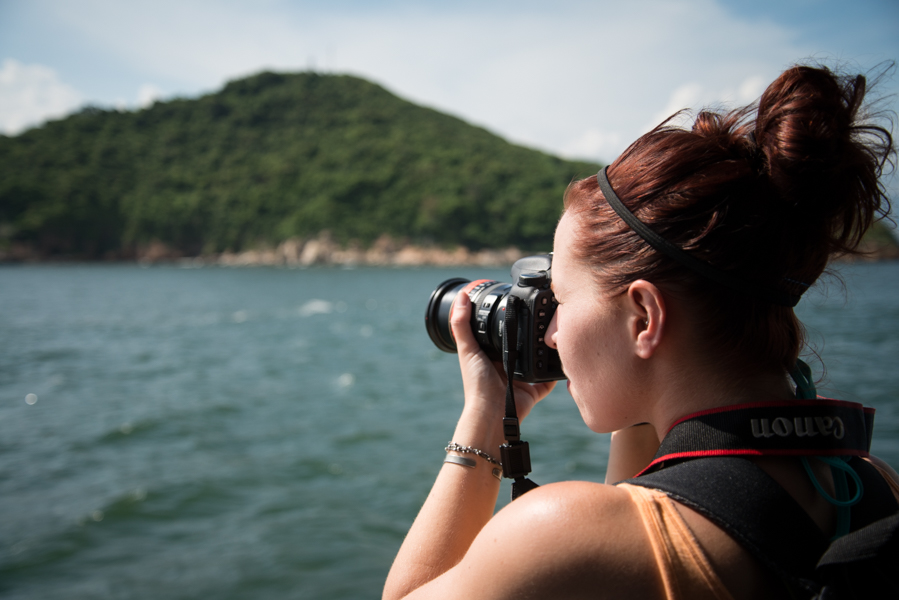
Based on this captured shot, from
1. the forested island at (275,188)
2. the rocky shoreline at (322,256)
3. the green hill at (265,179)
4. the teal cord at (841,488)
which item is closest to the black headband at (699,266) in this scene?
the teal cord at (841,488)

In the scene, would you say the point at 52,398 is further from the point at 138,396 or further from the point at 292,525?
the point at 292,525

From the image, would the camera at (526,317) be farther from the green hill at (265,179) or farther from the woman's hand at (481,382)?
the green hill at (265,179)

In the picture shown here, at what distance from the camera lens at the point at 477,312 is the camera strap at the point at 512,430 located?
0.04 metres

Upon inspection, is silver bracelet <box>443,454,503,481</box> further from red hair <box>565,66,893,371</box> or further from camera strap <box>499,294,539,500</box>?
red hair <box>565,66,893,371</box>

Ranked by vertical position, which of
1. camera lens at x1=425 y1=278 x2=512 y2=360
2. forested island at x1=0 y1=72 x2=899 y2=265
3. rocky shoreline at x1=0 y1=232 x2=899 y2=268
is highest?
forested island at x1=0 y1=72 x2=899 y2=265

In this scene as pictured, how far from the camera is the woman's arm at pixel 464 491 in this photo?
0.97 meters

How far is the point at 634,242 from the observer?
2.66ft

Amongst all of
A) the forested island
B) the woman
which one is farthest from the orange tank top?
the forested island

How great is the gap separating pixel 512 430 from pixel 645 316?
0.40m

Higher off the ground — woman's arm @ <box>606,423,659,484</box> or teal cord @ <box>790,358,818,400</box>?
teal cord @ <box>790,358,818,400</box>

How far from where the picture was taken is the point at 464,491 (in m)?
1.05

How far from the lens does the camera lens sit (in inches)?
49.1

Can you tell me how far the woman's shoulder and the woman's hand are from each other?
0.45 m

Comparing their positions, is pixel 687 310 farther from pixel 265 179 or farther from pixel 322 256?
pixel 265 179
